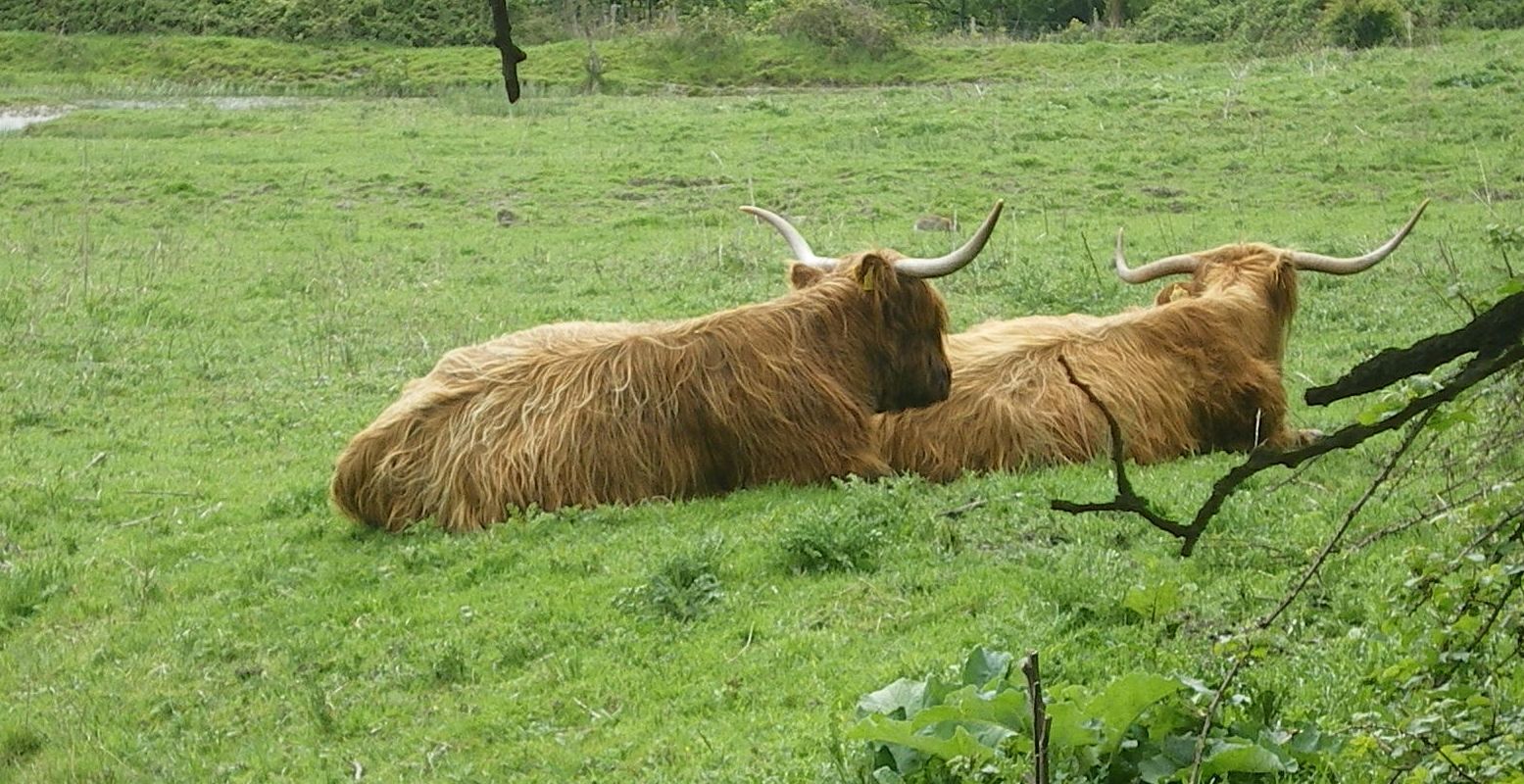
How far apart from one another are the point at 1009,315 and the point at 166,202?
12.9m

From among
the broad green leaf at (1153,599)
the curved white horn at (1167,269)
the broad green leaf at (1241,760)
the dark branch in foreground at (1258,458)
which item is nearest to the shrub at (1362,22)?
the curved white horn at (1167,269)

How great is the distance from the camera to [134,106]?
32.9 meters

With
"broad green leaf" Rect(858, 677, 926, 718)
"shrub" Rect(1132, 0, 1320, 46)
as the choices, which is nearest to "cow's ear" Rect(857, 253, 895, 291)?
"broad green leaf" Rect(858, 677, 926, 718)

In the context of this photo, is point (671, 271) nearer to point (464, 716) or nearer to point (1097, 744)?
point (464, 716)

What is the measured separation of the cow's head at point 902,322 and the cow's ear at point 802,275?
0.11 meters

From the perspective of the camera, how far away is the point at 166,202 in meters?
21.7

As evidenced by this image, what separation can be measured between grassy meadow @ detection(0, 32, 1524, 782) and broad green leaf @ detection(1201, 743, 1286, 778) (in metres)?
0.22

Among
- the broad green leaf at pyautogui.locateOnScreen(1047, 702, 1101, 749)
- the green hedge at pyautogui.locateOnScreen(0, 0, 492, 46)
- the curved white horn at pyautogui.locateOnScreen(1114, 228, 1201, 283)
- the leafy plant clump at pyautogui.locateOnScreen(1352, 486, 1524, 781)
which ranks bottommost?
the curved white horn at pyautogui.locateOnScreen(1114, 228, 1201, 283)

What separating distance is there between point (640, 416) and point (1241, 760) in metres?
→ 4.96

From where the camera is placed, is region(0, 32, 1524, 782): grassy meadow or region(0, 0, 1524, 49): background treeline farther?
region(0, 32, 1524, 782): grassy meadow

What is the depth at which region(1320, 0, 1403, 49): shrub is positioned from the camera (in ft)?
104

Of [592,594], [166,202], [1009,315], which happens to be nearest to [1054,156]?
[1009,315]

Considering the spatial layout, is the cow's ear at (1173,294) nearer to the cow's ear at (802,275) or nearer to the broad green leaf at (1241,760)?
the cow's ear at (802,275)

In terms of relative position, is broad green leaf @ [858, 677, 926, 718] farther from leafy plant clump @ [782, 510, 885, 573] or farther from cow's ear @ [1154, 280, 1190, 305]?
cow's ear @ [1154, 280, 1190, 305]
